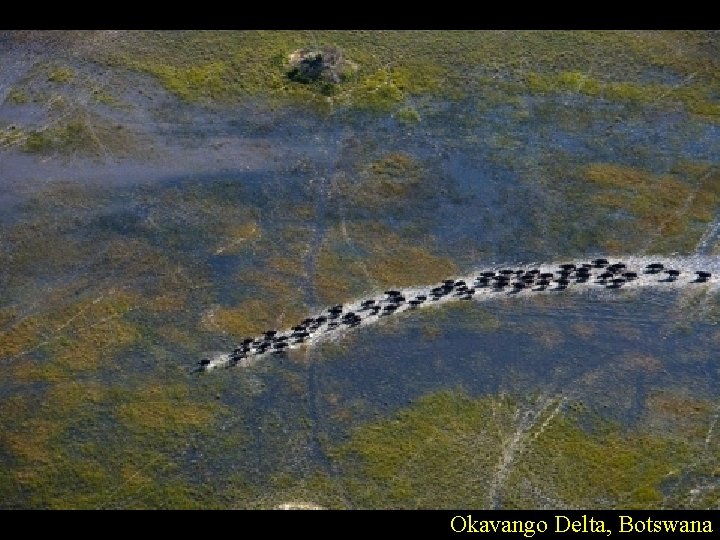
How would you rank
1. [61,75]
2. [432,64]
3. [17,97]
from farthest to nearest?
[432,64] < [61,75] < [17,97]

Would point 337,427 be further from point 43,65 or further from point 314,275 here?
point 43,65

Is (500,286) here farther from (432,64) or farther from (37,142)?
(37,142)

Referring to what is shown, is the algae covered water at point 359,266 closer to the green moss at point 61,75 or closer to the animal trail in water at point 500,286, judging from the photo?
the animal trail in water at point 500,286

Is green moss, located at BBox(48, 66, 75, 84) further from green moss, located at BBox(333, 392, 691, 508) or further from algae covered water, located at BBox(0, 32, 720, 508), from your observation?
green moss, located at BBox(333, 392, 691, 508)

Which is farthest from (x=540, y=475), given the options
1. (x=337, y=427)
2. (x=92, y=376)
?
(x=92, y=376)

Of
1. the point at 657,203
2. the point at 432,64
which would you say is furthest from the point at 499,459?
Result: the point at 432,64
